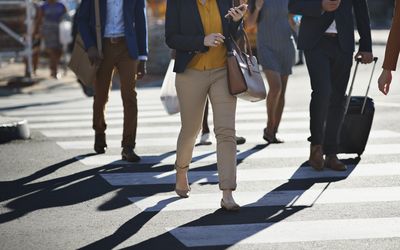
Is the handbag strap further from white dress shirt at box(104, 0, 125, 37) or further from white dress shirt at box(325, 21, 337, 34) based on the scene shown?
white dress shirt at box(325, 21, 337, 34)

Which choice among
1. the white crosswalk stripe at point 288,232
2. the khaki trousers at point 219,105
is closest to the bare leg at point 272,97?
the khaki trousers at point 219,105

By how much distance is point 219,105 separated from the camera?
7332 millimetres

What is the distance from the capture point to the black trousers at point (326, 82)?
8.96 meters

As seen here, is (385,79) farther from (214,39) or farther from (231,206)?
(231,206)

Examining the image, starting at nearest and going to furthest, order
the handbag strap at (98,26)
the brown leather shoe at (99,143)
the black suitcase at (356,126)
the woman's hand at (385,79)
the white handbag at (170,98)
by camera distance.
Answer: the woman's hand at (385,79) < the white handbag at (170,98) < the black suitcase at (356,126) < the handbag strap at (98,26) < the brown leather shoe at (99,143)

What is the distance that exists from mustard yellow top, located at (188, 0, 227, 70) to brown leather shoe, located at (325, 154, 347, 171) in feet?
7.34

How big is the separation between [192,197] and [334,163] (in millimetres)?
1764

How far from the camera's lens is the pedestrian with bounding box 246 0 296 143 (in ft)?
36.1

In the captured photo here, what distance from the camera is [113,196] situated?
8.05 meters

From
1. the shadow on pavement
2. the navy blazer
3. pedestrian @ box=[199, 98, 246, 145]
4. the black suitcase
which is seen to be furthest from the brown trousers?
the black suitcase

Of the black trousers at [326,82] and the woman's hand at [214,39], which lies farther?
the black trousers at [326,82]

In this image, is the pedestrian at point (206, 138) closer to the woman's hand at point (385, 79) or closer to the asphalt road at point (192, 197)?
the asphalt road at point (192, 197)

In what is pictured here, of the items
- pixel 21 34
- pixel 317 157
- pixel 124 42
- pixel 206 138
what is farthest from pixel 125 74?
pixel 21 34

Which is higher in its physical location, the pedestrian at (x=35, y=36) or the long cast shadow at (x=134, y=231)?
the long cast shadow at (x=134, y=231)
